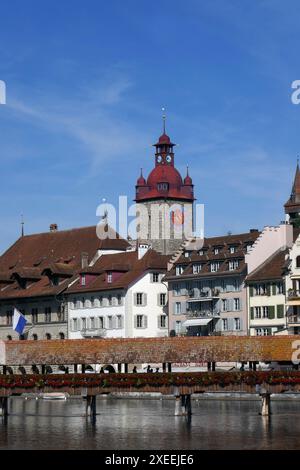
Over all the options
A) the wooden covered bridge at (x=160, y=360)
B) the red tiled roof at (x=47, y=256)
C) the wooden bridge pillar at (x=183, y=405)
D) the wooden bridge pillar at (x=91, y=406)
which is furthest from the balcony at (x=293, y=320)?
the wooden bridge pillar at (x=91, y=406)

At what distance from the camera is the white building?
116 m

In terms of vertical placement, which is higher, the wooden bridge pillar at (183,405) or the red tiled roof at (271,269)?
the red tiled roof at (271,269)

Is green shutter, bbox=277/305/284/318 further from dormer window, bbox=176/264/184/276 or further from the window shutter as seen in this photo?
dormer window, bbox=176/264/184/276

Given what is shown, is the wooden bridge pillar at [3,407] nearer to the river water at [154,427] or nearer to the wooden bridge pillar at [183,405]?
the river water at [154,427]

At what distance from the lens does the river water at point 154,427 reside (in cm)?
5312

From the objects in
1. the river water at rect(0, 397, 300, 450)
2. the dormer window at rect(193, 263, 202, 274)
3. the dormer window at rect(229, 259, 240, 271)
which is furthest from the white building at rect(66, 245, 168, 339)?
the river water at rect(0, 397, 300, 450)

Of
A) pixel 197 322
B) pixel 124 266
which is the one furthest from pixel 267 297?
pixel 124 266

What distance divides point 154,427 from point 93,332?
57.2 metres

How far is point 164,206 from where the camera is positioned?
16488 centimetres

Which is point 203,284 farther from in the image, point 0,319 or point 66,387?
point 66,387

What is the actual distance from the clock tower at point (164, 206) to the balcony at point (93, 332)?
4352 centimetres

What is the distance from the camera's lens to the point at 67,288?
401ft
